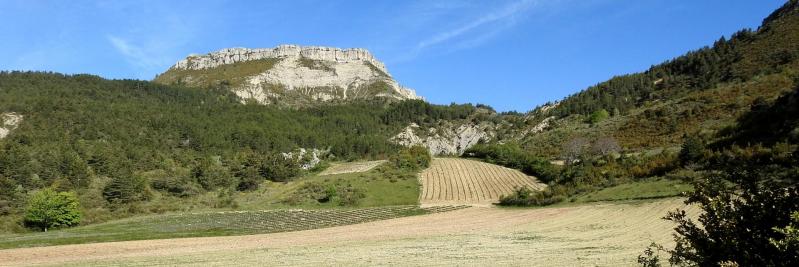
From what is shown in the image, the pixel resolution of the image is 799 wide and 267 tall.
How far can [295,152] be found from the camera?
163125mm

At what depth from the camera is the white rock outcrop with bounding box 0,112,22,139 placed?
136500mm

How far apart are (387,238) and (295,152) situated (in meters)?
133

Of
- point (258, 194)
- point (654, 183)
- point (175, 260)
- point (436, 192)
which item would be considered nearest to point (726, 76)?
point (436, 192)

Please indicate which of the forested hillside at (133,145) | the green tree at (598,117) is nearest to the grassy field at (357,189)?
the forested hillside at (133,145)

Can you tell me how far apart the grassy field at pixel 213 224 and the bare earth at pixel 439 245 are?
4.52 m

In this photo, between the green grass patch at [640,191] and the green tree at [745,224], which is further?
the green grass patch at [640,191]

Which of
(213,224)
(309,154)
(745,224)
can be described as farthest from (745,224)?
(309,154)

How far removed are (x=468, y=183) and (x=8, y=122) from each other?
126 m

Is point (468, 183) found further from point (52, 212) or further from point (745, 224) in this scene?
point (745, 224)

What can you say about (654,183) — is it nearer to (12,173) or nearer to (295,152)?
(12,173)

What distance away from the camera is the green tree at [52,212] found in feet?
215

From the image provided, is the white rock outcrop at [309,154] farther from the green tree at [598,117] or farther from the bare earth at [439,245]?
the bare earth at [439,245]

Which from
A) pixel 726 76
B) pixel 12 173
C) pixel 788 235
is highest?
pixel 726 76

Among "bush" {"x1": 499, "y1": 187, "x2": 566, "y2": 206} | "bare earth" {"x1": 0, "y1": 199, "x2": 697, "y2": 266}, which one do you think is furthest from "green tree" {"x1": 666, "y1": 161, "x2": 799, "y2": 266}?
"bush" {"x1": 499, "y1": 187, "x2": 566, "y2": 206}
